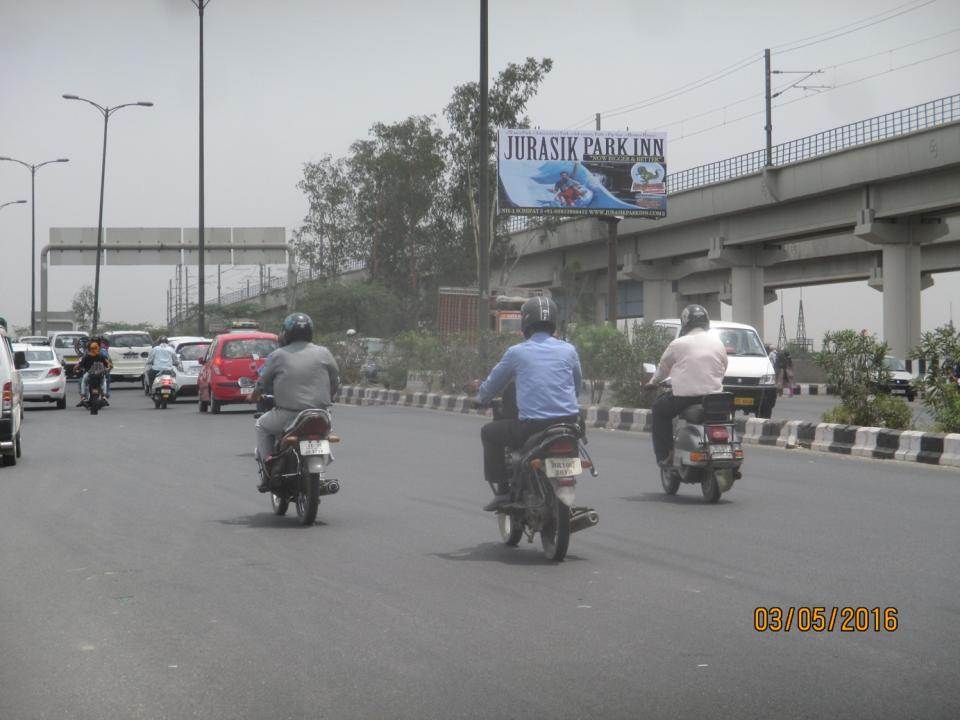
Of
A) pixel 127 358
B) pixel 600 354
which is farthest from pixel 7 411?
pixel 127 358

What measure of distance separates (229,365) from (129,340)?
2215 centimetres

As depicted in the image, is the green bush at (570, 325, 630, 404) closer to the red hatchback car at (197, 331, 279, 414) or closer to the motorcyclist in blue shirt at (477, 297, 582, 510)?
the red hatchback car at (197, 331, 279, 414)

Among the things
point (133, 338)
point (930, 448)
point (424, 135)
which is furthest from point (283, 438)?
point (424, 135)

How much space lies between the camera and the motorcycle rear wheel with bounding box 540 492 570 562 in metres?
8.56

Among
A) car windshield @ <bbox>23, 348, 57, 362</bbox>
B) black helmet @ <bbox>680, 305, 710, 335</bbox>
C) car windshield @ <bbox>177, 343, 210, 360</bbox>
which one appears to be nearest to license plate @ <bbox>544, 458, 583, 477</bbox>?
black helmet @ <bbox>680, 305, 710, 335</bbox>

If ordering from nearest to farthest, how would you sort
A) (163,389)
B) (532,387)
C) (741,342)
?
1. (532,387)
2. (741,342)
3. (163,389)

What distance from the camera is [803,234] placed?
46.1 meters

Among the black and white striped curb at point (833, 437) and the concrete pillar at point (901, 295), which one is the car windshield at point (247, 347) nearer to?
the black and white striped curb at point (833, 437)

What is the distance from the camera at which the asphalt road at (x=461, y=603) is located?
5301mm

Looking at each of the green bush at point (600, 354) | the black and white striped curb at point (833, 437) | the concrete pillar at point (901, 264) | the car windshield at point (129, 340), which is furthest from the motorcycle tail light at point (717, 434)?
the car windshield at point (129, 340)

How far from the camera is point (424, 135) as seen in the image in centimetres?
7281

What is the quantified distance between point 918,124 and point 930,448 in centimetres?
2238
